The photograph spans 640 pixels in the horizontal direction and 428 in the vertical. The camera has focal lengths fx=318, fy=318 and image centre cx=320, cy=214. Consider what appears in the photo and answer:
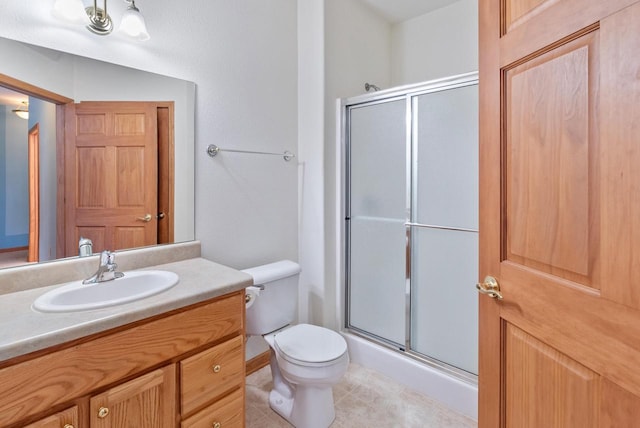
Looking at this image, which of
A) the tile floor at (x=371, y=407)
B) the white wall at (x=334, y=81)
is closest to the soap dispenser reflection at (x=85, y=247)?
the tile floor at (x=371, y=407)

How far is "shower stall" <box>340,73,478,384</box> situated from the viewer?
177cm

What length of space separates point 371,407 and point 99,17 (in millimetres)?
2318

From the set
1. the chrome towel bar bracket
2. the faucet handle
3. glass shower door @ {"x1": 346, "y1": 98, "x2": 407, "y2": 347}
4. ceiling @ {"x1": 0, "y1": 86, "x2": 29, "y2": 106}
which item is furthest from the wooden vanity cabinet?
glass shower door @ {"x1": 346, "y1": 98, "x2": 407, "y2": 347}

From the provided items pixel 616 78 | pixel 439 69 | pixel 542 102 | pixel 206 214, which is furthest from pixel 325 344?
pixel 439 69

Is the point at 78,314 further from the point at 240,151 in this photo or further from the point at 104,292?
the point at 240,151

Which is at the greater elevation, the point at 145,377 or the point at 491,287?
the point at 491,287

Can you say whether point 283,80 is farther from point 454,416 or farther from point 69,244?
point 454,416

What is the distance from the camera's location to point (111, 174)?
4.83 ft

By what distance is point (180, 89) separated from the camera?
1666mm

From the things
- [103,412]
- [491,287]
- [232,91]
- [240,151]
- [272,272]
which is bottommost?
[103,412]

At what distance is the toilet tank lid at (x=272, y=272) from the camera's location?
5.78 feet

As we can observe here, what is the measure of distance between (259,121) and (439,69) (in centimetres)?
153

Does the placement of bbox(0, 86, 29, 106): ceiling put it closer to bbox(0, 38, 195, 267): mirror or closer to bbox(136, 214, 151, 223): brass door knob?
bbox(0, 38, 195, 267): mirror

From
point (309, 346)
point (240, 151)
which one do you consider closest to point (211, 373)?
point (309, 346)
